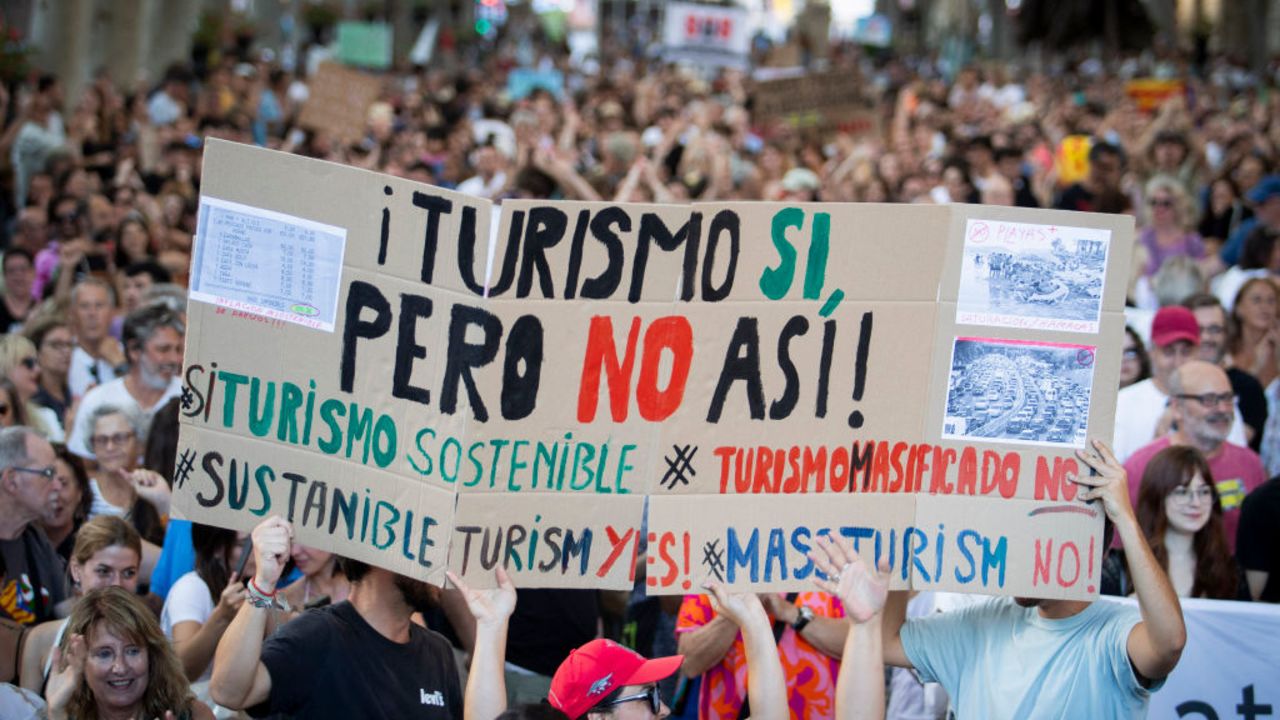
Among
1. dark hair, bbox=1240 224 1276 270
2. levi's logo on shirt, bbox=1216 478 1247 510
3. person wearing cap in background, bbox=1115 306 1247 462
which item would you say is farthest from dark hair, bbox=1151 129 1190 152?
levi's logo on shirt, bbox=1216 478 1247 510

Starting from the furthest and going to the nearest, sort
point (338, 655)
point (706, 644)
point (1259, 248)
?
point (1259, 248), point (706, 644), point (338, 655)

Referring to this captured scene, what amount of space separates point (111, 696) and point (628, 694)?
1427 mm

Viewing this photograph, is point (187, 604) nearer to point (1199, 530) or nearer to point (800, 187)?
A: point (1199, 530)

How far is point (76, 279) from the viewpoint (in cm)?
1051

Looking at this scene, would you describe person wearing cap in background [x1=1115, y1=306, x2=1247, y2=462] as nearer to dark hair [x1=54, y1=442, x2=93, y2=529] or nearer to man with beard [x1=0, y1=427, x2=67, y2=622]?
dark hair [x1=54, y1=442, x2=93, y2=529]

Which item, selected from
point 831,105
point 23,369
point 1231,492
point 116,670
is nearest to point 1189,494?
point 1231,492

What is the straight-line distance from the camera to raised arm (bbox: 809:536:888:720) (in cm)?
425

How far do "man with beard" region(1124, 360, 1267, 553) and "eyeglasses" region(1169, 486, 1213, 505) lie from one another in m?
0.69

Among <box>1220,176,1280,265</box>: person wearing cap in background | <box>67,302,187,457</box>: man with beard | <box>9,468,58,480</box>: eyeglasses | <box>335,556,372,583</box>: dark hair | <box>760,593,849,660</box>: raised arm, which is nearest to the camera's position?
<box>335,556,372,583</box>: dark hair

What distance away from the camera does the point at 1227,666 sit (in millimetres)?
5621

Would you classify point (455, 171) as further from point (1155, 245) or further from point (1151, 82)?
point (1151, 82)

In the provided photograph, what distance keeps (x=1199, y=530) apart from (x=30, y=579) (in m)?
4.08

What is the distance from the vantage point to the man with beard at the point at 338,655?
405 cm

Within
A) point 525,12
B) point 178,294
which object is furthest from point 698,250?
point 525,12
